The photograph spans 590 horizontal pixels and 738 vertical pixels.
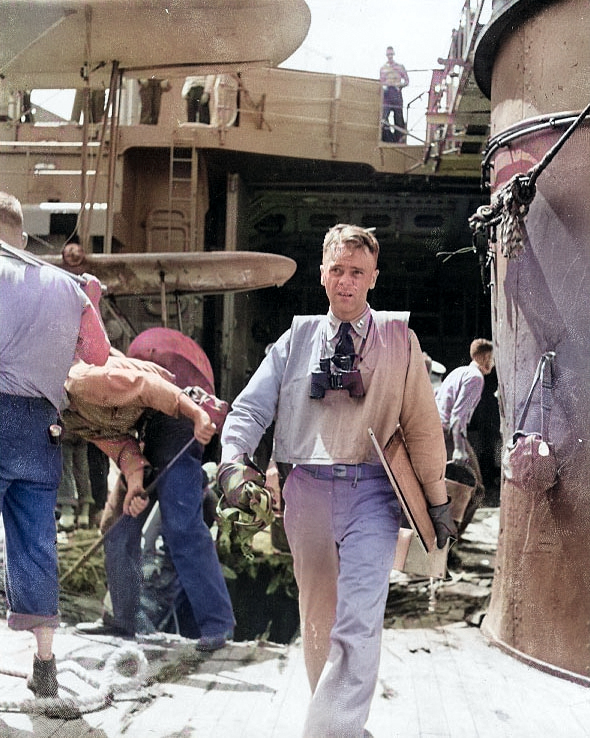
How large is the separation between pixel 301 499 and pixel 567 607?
1.74 metres

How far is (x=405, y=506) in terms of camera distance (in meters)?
2.74

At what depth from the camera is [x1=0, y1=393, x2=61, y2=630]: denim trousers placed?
3129 mm

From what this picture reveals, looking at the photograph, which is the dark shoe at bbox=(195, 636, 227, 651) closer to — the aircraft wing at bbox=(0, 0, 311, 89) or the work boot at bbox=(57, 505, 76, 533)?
the work boot at bbox=(57, 505, 76, 533)

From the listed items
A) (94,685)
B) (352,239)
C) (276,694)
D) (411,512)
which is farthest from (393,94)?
(94,685)

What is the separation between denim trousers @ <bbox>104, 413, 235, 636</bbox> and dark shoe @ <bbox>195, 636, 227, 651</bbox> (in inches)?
1.8

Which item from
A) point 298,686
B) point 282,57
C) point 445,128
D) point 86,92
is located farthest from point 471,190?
point 298,686

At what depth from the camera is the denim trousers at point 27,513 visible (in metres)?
3.13

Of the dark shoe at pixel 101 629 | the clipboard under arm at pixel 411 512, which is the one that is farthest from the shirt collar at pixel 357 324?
the dark shoe at pixel 101 629

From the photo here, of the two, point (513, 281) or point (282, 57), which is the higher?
point (282, 57)

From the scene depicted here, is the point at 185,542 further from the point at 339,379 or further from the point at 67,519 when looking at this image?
the point at 339,379

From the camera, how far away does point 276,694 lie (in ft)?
11.2

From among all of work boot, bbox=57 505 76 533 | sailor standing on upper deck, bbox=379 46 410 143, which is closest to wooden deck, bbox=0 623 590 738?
work boot, bbox=57 505 76 533

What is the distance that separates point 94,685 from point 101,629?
98 cm

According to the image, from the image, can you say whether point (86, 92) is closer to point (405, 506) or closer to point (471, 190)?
point (471, 190)
